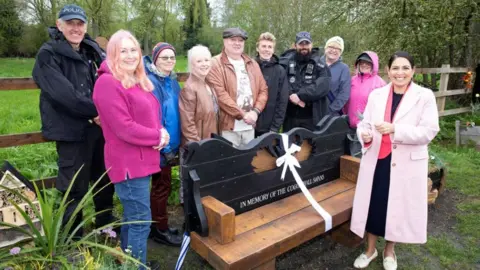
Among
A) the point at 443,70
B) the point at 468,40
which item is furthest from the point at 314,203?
the point at 468,40

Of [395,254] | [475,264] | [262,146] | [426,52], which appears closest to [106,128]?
[262,146]

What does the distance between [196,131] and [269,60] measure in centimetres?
A: 139

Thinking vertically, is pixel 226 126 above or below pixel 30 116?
above

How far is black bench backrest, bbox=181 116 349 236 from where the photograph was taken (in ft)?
8.30

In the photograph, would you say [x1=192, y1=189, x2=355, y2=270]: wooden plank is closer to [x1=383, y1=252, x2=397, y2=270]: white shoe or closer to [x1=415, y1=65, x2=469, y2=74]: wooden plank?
[x1=383, y1=252, x2=397, y2=270]: white shoe

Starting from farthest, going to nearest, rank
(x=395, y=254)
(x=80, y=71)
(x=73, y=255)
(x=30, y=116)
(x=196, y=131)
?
(x=30, y=116) < (x=395, y=254) < (x=196, y=131) < (x=80, y=71) < (x=73, y=255)

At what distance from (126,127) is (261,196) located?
1267 mm

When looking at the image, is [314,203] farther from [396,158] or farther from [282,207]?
[396,158]

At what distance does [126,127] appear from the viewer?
233 cm

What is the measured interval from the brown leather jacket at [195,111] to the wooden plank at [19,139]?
1.29m

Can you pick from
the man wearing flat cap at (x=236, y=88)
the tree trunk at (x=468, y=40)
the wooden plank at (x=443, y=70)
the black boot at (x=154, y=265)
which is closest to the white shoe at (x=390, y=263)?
the man wearing flat cap at (x=236, y=88)

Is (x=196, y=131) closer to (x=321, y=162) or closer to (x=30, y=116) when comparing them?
(x=321, y=162)

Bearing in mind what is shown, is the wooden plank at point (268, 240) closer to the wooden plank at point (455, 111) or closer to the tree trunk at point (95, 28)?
the wooden plank at point (455, 111)

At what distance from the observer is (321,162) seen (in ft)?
11.6
